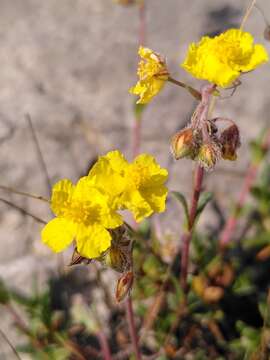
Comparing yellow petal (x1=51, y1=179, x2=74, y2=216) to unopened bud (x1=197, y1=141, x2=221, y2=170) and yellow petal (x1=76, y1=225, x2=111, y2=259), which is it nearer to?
yellow petal (x1=76, y1=225, x2=111, y2=259)

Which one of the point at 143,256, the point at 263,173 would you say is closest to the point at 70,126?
the point at 143,256

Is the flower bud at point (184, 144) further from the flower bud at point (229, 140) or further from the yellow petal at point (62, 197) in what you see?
the yellow petal at point (62, 197)

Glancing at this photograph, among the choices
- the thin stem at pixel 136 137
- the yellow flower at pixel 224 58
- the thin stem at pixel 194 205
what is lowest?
the thin stem at pixel 194 205

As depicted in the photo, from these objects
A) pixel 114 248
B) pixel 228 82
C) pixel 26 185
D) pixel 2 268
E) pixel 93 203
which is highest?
pixel 26 185

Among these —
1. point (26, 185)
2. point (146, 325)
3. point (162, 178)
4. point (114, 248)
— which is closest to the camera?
point (114, 248)

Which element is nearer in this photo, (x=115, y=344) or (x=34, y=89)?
(x=115, y=344)

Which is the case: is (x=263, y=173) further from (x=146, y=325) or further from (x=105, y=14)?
(x=105, y=14)

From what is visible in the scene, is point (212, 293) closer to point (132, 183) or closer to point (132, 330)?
point (132, 330)

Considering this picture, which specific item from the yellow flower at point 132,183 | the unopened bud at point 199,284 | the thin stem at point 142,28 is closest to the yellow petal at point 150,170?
the yellow flower at point 132,183
